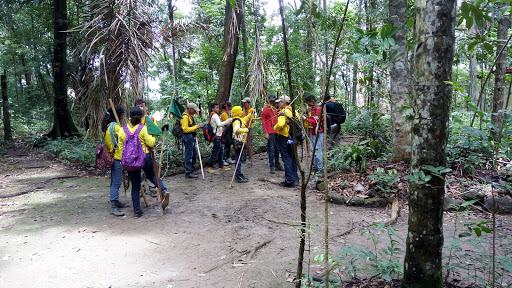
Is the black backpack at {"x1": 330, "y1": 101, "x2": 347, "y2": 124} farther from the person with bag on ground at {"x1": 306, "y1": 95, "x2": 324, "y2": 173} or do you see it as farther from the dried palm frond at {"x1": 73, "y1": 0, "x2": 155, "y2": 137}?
the dried palm frond at {"x1": 73, "y1": 0, "x2": 155, "y2": 137}

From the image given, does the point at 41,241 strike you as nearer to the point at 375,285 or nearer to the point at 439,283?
the point at 375,285

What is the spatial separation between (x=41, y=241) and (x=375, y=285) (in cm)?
439

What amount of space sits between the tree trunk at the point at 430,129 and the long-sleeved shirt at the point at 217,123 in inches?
226

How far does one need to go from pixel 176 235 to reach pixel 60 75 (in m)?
10.1

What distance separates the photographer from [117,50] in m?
7.80

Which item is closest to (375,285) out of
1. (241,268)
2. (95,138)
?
(241,268)

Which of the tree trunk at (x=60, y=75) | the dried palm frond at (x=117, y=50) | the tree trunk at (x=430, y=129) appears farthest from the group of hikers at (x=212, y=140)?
the tree trunk at (x=60, y=75)

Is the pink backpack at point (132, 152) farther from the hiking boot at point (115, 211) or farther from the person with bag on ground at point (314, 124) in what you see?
the person with bag on ground at point (314, 124)

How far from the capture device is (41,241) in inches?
176

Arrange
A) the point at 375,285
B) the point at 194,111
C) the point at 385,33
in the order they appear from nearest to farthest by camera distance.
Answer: the point at 385,33
the point at 375,285
the point at 194,111

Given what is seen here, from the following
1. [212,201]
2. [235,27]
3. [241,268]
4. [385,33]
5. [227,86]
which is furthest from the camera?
[227,86]

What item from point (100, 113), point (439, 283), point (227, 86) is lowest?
→ point (439, 283)

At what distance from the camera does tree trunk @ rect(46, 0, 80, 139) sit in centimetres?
1148

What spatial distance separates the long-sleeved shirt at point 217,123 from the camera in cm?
A: 782
